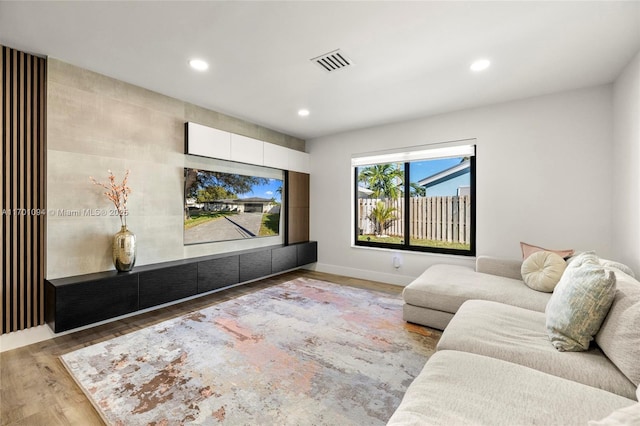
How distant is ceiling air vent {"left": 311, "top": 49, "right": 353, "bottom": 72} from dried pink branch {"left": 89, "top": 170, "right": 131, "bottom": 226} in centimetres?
236

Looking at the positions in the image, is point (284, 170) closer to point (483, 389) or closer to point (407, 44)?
point (407, 44)

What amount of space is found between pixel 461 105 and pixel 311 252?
3.36 m

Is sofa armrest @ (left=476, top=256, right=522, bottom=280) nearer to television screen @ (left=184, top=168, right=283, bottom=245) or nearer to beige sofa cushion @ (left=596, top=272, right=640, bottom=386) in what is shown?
beige sofa cushion @ (left=596, top=272, right=640, bottom=386)

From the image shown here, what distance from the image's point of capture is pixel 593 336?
1445 millimetres

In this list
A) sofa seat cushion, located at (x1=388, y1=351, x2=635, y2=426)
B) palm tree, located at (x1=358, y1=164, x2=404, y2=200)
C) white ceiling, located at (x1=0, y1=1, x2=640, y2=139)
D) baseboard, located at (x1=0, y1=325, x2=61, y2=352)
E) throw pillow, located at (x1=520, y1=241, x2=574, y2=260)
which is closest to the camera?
sofa seat cushion, located at (x1=388, y1=351, x2=635, y2=426)

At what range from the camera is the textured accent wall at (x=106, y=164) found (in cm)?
257

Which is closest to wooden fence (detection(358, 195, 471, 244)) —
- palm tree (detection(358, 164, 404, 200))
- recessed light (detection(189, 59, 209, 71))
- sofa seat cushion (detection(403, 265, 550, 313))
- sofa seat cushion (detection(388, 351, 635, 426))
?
palm tree (detection(358, 164, 404, 200))

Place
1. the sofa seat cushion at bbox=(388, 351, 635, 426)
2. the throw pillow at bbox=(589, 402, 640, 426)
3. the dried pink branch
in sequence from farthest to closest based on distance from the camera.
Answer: the dried pink branch < the sofa seat cushion at bbox=(388, 351, 635, 426) < the throw pillow at bbox=(589, 402, 640, 426)

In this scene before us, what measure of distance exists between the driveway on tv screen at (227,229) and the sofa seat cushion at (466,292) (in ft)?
8.57

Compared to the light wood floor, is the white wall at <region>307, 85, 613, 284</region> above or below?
above

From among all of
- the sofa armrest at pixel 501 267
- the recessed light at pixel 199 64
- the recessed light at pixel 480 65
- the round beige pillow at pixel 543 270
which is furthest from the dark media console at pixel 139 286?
the recessed light at pixel 480 65

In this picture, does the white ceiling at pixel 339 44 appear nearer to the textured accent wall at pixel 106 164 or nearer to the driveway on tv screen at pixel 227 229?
the textured accent wall at pixel 106 164

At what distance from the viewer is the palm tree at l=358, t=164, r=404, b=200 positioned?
4609 millimetres

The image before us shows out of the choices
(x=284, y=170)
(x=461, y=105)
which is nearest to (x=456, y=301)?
(x=461, y=105)
